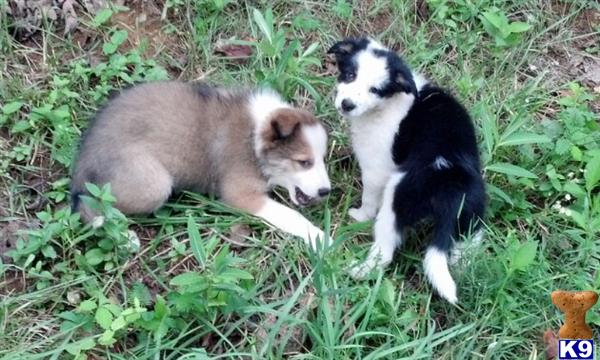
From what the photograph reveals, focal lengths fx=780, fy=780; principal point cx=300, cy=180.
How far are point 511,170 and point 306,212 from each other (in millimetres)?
1206

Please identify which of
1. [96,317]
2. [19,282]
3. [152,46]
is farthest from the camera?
[152,46]

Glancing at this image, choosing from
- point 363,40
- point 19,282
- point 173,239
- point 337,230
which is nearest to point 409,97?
point 363,40

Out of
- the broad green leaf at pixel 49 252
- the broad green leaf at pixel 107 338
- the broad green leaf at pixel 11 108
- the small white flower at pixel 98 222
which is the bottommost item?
the broad green leaf at pixel 107 338

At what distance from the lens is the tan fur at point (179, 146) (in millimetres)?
4254

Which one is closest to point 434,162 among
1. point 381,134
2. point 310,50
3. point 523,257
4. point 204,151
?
point 381,134

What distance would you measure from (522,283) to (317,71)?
2131 mm

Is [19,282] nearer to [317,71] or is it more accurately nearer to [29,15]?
[29,15]

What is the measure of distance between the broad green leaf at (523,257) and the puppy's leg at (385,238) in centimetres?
60

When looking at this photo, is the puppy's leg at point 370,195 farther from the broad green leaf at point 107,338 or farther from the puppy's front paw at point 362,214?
the broad green leaf at point 107,338

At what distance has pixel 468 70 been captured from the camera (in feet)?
Result: 17.8

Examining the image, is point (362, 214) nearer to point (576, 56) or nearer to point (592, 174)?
point (592, 174)

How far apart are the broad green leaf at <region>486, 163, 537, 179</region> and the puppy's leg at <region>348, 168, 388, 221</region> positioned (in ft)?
2.10

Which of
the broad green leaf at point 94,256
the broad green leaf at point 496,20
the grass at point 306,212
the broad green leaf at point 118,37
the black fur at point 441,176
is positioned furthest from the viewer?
the broad green leaf at point 496,20

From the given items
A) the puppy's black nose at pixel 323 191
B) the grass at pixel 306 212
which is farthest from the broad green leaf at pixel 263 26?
the puppy's black nose at pixel 323 191
